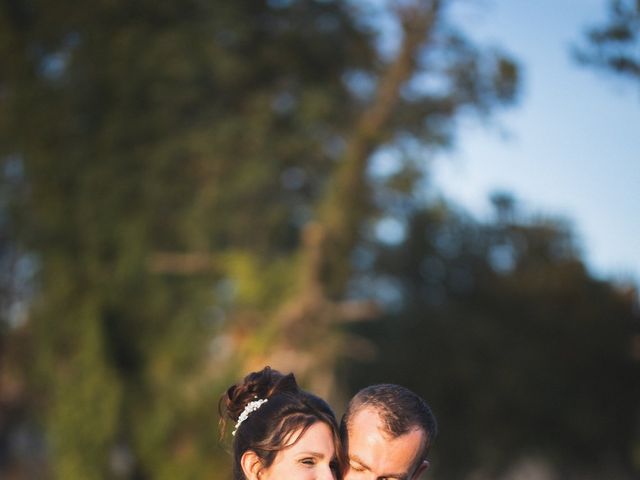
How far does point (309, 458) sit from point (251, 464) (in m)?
0.26

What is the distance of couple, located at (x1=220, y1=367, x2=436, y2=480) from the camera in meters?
3.61

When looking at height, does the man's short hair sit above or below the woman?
above

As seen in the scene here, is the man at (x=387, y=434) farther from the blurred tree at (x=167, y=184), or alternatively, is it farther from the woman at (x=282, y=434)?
the blurred tree at (x=167, y=184)

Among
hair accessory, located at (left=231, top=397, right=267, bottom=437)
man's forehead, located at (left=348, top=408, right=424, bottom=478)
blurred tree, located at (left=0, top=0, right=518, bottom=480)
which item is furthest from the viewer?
blurred tree, located at (left=0, top=0, right=518, bottom=480)

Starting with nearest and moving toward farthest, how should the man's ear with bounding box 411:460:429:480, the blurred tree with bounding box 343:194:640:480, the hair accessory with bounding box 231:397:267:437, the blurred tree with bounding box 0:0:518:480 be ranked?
the man's ear with bounding box 411:460:429:480 → the hair accessory with bounding box 231:397:267:437 → the blurred tree with bounding box 0:0:518:480 → the blurred tree with bounding box 343:194:640:480

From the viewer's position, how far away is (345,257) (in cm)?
2130

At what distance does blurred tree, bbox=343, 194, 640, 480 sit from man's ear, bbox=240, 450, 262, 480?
2891 cm

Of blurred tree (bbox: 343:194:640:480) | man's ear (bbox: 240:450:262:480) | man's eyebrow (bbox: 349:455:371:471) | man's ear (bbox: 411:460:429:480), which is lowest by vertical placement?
blurred tree (bbox: 343:194:640:480)

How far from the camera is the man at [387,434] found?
11.8ft

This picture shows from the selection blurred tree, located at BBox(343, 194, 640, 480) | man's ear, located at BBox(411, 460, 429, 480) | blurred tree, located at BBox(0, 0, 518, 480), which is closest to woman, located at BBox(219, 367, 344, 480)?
man's ear, located at BBox(411, 460, 429, 480)

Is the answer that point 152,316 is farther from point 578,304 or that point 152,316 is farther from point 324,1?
point 578,304

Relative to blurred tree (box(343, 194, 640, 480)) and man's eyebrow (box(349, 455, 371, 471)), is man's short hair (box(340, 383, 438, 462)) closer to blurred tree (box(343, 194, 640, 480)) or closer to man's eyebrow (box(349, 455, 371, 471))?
man's eyebrow (box(349, 455, 371, 471))

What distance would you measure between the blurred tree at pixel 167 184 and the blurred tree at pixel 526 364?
10083mm

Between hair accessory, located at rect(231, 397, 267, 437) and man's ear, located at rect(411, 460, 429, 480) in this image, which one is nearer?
man's ear, located at rect(411, 460, 429, 480)
